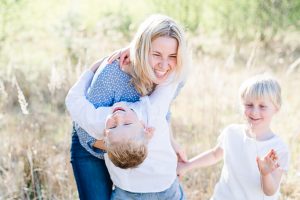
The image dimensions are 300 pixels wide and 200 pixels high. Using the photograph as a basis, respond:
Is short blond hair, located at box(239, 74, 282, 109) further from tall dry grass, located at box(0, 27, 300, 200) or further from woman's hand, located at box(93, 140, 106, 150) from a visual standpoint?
tall dry grass, located at box(0, 27, 300, 200)

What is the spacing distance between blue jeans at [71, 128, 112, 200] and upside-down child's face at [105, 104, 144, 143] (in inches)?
12.9

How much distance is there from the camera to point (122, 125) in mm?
2248

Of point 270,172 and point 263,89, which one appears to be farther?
point 263,89

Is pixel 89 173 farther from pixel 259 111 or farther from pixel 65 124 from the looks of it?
pixel 65 124

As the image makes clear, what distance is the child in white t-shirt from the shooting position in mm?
2572

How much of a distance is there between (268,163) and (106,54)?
399 cm

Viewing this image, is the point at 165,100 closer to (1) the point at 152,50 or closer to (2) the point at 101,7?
(1) the point at 152,50

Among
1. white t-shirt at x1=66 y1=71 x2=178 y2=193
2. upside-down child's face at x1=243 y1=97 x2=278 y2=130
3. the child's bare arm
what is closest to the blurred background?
white t-shirt at x1=66 y1=71 x2=178 y2=193

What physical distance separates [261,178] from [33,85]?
3.71 m

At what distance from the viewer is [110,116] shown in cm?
228

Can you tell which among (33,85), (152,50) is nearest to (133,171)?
(152,50)

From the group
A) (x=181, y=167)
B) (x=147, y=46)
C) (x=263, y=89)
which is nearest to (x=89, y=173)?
(x=181, y=167)

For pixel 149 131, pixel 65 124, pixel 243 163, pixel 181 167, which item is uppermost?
pixel 149 131

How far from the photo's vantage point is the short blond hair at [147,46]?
2391mm
